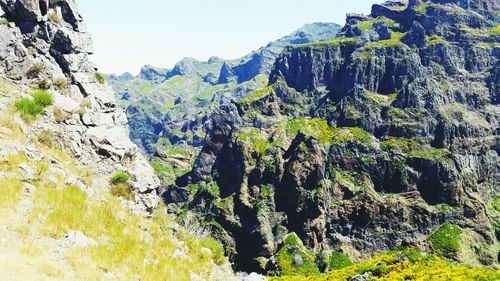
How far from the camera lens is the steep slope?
15.9 meters

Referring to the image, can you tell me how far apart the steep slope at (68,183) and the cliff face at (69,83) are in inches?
4.1

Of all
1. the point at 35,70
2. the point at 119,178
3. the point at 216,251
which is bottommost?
the point at 216,251

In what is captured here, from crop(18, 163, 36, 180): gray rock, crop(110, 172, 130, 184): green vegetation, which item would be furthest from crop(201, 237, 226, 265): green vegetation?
crop(18, 163, 36, 180): gray rock

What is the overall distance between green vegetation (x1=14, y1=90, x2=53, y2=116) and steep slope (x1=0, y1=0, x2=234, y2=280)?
7cm

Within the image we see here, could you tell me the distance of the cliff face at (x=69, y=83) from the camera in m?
28.4

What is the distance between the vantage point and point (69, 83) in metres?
37.5

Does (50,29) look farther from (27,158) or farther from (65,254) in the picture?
(65,254)

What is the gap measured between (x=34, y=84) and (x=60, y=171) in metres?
14.5

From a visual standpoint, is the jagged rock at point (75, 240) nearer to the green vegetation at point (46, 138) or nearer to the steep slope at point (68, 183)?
the steep slope at point (68, 183)

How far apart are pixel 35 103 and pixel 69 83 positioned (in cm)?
1180

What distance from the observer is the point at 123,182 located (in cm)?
2753

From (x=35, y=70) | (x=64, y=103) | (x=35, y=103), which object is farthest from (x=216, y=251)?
(x=35, y=70)

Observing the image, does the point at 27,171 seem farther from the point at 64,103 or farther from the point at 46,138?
the point at 64,103

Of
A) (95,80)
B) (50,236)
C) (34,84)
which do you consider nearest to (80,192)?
(50,236)
